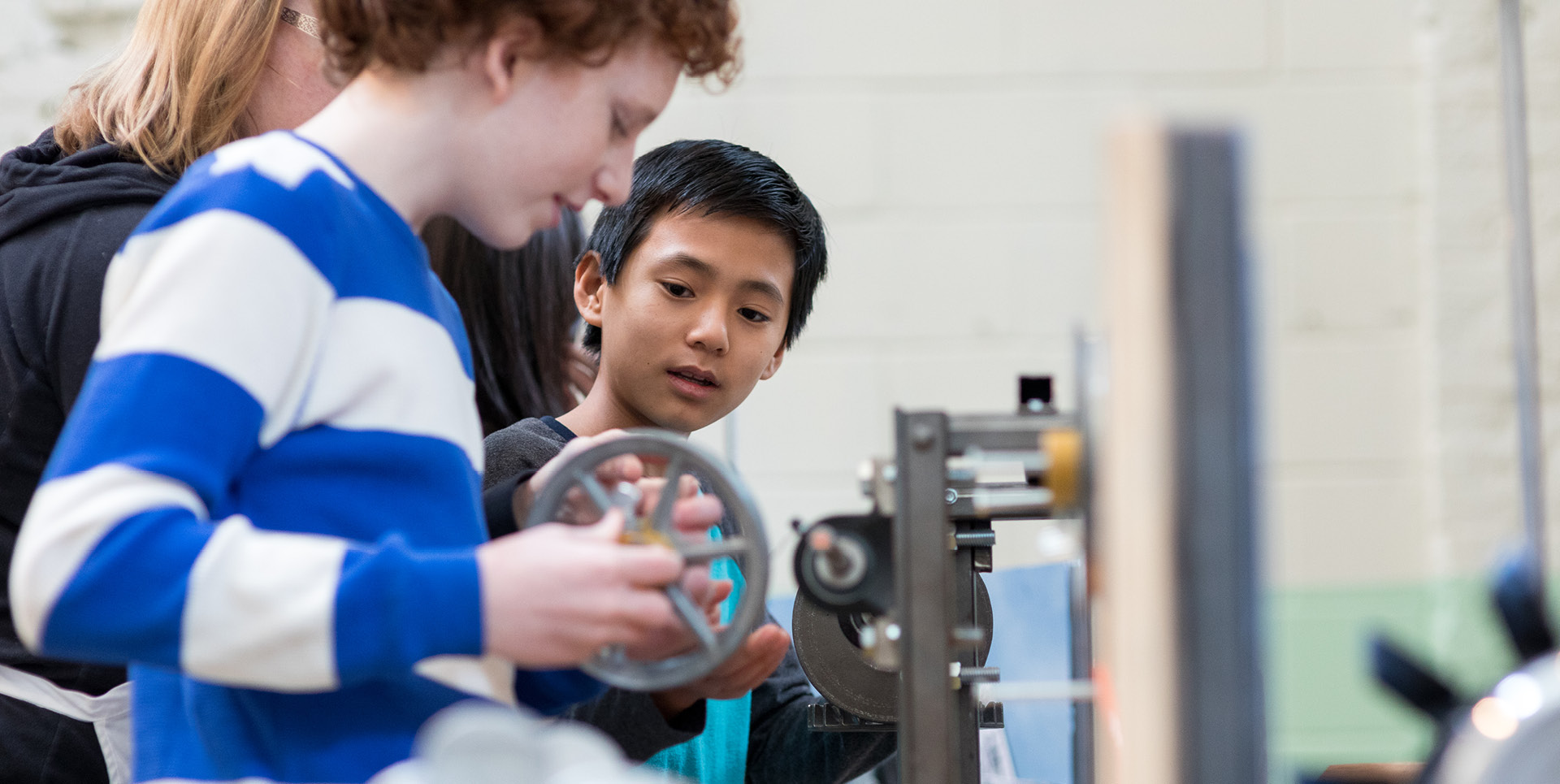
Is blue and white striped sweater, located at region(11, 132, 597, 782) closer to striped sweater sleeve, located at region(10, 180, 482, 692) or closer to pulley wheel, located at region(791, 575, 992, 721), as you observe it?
striped sweater sleeve, located at region(10, 180, 482, 692)

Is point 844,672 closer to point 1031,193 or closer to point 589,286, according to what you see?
point 589,286

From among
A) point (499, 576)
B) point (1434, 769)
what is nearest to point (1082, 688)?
point (1434, 769)

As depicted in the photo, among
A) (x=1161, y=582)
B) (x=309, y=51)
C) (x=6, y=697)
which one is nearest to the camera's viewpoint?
(x=1161, y=582)

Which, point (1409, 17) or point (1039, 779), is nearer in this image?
point (1039, 779)

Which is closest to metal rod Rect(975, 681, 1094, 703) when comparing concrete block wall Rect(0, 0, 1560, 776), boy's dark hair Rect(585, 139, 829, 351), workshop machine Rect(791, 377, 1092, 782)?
workshop machine Rect(791, 377, 1092, 782)

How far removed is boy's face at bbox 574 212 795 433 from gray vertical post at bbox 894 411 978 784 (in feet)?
1.65

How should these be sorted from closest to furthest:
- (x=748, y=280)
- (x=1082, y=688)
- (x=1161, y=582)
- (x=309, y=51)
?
(x=1161, y=582) < (x=1082, y=688) < (x=309, y=51) < (x=748, y=280)

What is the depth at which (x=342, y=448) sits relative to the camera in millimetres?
593

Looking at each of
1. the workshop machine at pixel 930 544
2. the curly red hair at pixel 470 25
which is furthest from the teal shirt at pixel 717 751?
the curly red hair at pixel 470 25

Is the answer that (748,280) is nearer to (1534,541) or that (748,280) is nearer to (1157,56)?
(1534,541)

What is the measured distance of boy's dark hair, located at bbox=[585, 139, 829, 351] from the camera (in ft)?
4.07

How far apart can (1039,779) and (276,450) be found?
0.93 m

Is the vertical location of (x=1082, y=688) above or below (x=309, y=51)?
below

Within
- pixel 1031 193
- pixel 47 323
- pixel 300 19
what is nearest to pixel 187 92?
pixel 300 19
